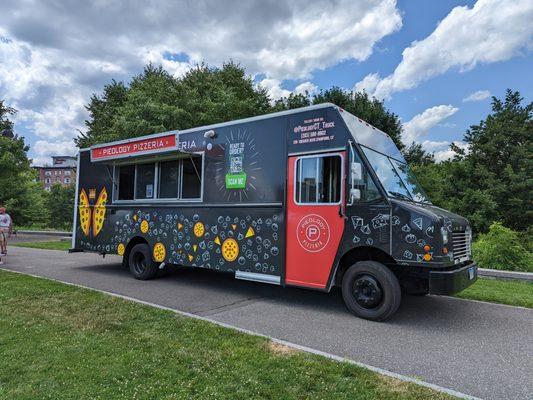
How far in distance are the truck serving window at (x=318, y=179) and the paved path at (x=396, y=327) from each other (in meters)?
1.82

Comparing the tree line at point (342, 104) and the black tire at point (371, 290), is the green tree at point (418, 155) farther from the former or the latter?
the black tire at point (371, 290)

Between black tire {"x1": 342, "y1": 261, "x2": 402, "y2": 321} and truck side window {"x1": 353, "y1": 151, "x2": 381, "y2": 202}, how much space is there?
3.15 ft

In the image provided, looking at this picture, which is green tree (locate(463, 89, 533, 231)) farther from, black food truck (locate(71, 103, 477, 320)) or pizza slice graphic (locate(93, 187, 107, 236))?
pizza slice graphic (locate(93, 187, 107, 236))

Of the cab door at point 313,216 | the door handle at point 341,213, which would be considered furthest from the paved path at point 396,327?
the door handle at point 341,213

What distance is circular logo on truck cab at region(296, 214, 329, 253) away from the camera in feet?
20.0

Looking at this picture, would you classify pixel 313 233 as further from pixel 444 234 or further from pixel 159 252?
pixel 159 252

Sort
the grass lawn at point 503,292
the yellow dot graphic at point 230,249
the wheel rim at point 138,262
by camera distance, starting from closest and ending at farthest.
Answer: the grass lawn at point 503,292 → the yellow dot graphic at point 230,249 → the wheel rim at point 138,262

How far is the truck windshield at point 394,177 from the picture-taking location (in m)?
5.99

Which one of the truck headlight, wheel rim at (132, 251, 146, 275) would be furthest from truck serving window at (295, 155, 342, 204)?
wheel rim at (132, 251, 146, 275)

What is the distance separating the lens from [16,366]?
3.79 metres

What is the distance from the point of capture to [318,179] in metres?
6.24

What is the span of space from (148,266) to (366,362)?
19.0 feet

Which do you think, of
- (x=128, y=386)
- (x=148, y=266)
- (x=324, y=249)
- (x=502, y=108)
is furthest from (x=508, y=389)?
(x=502, y=108)

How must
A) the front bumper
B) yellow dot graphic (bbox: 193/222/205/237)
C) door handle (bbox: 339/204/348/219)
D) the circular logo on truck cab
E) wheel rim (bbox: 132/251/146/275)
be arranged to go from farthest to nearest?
1. wheel rim (bbox: 132/251/146/275)
2. yellow dot graphic (bbox: 193/222/205/237)
3. the circular logo on truck cab
4. door handle (bbox: 339/204/348/219)
5. the front bumper
